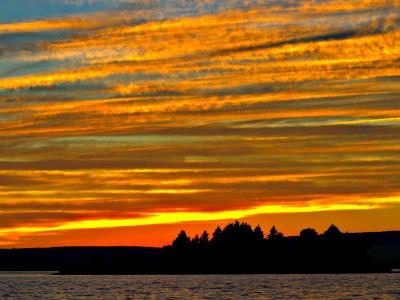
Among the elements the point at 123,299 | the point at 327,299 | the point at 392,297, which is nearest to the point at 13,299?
the point at 123,299

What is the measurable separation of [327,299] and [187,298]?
24028 mm

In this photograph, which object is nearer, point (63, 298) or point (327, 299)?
point (327, 299)

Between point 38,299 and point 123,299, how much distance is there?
1629 cm

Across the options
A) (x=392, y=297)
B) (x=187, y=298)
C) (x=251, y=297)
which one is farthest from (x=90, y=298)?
(x=392, y=297)

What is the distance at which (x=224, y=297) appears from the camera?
527 ft

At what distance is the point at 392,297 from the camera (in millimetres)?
156500

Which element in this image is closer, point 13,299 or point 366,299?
point 366,299

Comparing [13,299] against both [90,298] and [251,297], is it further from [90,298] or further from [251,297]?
[251,297]

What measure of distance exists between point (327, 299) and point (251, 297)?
542 inches

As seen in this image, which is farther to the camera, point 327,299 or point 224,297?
point 224,297

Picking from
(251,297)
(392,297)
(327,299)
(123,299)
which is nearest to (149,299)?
(123,299)

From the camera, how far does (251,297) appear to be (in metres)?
157

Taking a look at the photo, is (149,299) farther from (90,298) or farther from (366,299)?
(366,299)

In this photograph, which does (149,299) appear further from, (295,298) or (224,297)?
(295,298)
